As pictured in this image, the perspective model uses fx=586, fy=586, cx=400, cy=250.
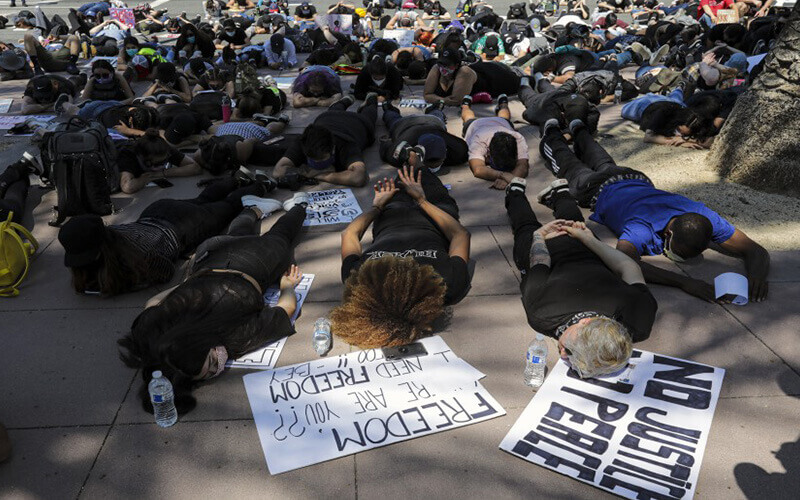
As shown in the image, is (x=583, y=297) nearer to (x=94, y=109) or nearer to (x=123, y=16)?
(x=94, y=109)

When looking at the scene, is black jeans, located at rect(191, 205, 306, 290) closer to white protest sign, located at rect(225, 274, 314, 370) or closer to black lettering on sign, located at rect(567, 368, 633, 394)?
white protest sign, located at rect(225, 274, 314, 370)

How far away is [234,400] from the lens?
346cm

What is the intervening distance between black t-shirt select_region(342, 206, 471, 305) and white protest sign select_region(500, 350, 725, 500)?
898 mm

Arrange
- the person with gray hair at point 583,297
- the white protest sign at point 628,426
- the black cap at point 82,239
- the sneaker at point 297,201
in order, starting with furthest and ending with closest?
the sneaker at point 297,201 → the black cap at point 82,239 → the person with gray hair at point 583,297 → the white protest sign at point 628,426

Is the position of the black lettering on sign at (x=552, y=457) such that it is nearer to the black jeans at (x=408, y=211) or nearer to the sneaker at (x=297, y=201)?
the black jeans at (x=408, y=211)

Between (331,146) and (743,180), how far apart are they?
432 centimetres

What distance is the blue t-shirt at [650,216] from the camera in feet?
15.4

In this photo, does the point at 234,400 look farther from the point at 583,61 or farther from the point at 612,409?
the point at 583,61

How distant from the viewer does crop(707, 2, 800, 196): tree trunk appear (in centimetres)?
574

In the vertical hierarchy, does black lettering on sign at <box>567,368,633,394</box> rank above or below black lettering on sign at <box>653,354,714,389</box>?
below

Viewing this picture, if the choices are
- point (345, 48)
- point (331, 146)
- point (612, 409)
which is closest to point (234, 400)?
point (612, 409)

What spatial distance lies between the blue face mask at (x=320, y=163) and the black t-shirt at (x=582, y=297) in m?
3.10

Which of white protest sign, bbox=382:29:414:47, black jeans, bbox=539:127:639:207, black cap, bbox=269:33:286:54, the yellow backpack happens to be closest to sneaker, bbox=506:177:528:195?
black jeans, bbox=539:127:639:207

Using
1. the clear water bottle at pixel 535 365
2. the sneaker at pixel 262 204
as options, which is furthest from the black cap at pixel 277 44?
the clear water bottle at pixel 535 365
